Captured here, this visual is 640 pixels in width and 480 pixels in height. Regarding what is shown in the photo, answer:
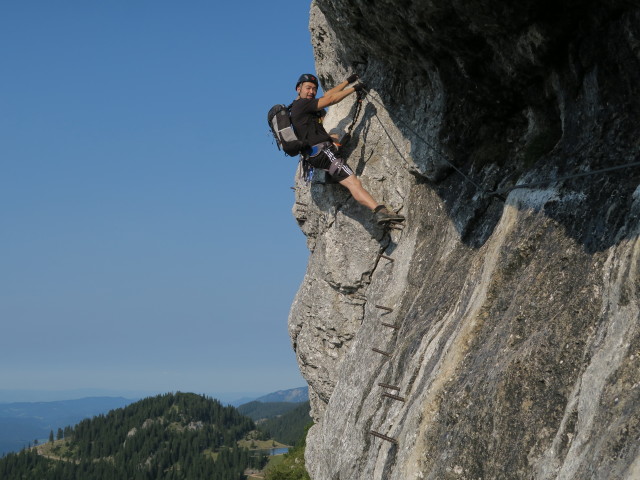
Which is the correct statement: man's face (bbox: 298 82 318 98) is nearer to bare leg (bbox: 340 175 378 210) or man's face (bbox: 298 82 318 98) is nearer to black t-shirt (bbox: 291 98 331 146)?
black t-shirt (bbox: 291 98 331 146)

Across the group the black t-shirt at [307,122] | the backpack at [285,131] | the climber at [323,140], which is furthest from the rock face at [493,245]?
the backpack at [285,131]

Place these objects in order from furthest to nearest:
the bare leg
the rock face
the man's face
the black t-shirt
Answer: the man's face → the black t-shirt → the bare leg → the rock face

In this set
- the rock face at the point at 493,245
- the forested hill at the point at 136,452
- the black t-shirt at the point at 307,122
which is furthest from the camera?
the forested hill at the point at 136,452

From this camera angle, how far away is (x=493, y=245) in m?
9.05

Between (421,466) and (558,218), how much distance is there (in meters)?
3.59

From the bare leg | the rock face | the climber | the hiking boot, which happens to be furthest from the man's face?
the hiking boot

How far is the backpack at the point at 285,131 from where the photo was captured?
14.1 metres

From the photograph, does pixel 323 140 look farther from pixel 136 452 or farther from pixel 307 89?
pixel 136 452

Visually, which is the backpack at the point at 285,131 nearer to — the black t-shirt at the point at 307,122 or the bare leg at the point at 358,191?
the black t-shirt at the point at 307,122

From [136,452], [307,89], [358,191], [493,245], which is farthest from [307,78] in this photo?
[136,452]

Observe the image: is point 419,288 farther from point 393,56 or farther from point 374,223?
point 393,56

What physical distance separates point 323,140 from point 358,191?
1.45 meters

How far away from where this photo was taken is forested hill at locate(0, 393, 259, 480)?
162750 millimetres

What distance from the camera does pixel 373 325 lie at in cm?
1320
